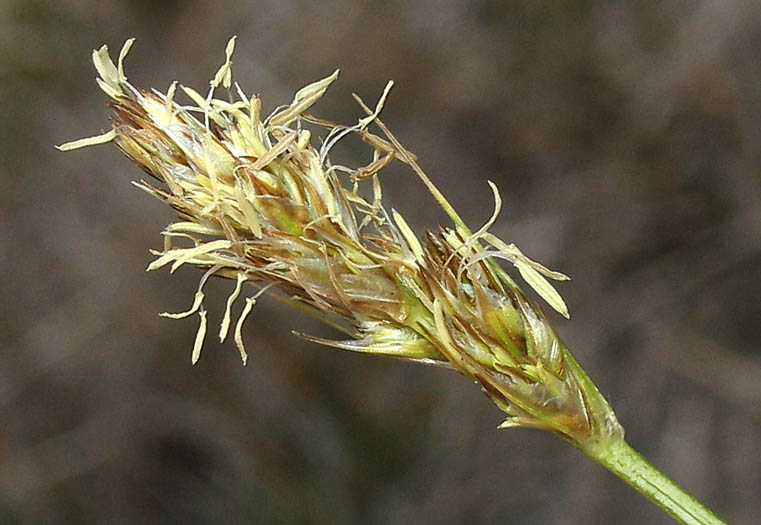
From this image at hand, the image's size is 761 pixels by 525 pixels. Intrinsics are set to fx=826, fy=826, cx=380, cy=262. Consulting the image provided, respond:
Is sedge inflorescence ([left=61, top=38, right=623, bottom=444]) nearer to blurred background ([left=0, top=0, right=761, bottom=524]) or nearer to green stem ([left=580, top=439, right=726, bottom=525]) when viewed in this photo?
green stem ([left=580, top=439, right=726, bottom=525])

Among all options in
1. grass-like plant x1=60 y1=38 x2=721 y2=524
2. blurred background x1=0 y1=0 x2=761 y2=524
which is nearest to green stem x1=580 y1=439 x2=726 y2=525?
grass-like plant x1=60 y1=38 x2=721 y2=524

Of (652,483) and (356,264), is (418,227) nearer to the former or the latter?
(356,264)

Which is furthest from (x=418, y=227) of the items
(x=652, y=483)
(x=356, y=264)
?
(x=652, y=483)

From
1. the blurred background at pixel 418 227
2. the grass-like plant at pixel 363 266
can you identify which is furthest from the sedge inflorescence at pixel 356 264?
the blurred background at pixel 418 227

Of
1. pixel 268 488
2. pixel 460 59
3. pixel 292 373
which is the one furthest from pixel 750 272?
pixel 268 488

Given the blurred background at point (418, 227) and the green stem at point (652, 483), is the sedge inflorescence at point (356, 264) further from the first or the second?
the blurred background at point (418, 227)
